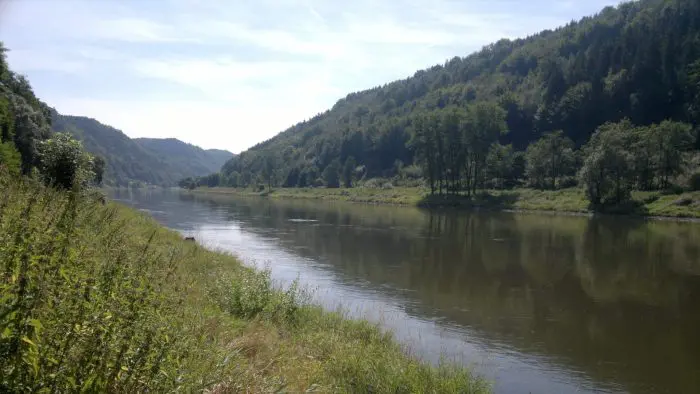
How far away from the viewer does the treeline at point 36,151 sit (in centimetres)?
2480

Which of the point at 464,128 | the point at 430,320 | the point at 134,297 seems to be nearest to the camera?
the point at 134,297

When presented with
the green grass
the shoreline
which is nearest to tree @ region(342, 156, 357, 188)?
the green grass

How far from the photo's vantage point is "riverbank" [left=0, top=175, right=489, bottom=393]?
4578mm

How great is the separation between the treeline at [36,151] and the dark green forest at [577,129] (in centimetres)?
6490

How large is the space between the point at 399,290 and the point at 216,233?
2507 centimetres

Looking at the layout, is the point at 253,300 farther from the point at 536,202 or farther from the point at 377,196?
the point at 377,196

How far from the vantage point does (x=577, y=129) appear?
13150 cm

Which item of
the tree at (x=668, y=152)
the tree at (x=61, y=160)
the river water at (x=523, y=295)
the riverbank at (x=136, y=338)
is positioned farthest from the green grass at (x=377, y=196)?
the riverbank at (x=136, y=338)

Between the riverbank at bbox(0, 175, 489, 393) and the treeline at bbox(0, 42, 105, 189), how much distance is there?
6.20 meters

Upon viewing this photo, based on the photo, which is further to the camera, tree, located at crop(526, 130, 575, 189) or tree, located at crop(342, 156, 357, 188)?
tree, located at crop(342, 156, 357, 188)

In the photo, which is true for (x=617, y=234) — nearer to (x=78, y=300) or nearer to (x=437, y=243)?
(x=437, y=243)

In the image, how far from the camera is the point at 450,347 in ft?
49.3

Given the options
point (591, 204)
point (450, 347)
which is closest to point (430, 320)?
point (450, 347)

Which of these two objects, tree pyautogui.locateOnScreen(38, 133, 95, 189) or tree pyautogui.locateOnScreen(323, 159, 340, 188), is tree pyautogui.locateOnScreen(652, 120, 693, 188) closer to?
tree pyautogui.locateOnScreen(38, 133, 95, 189)
